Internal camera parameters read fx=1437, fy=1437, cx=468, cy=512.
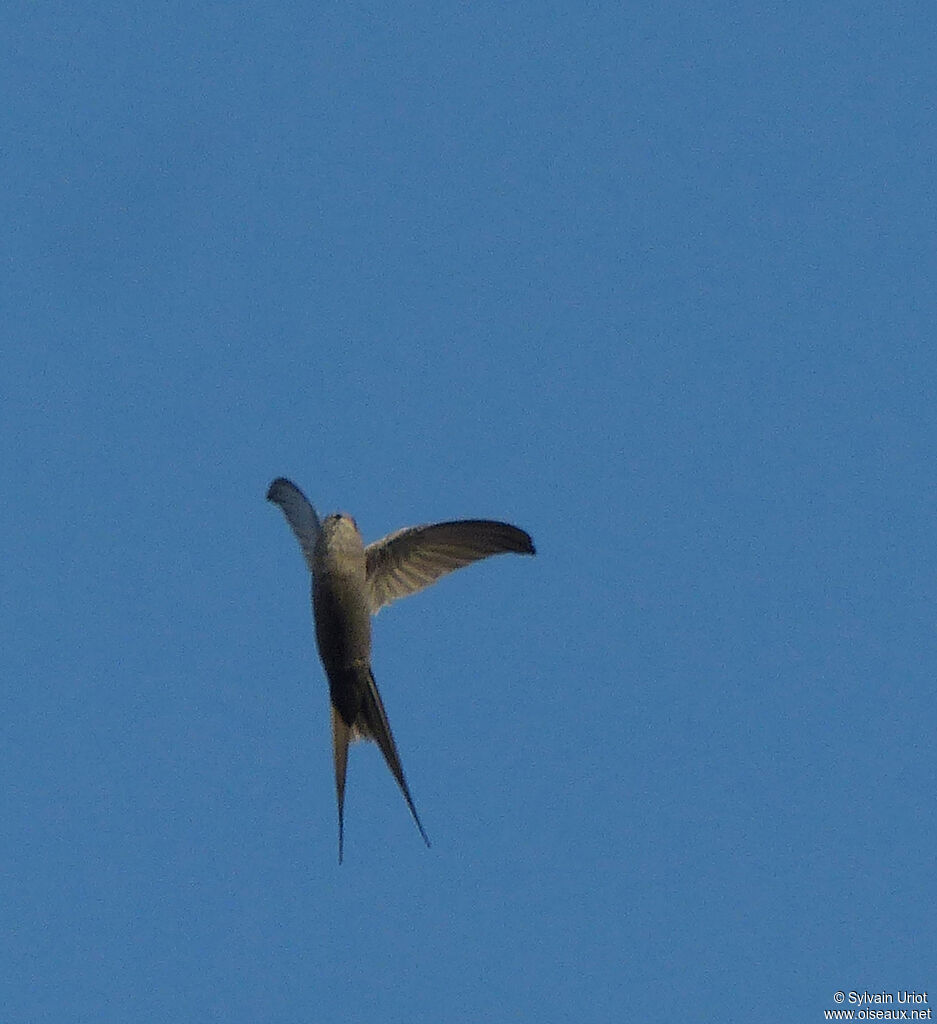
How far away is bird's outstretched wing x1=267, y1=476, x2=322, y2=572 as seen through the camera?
761cm

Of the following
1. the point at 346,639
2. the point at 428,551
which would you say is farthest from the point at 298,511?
the point at 346,639

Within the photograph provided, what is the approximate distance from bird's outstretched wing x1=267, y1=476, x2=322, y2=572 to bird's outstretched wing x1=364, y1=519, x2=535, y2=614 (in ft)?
1.07

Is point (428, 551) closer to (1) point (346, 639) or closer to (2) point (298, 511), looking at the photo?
(2) point (298, 511)

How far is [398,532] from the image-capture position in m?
7.59

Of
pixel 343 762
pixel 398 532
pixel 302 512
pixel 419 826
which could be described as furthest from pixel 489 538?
pixel 419 826

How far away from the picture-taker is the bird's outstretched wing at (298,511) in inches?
300

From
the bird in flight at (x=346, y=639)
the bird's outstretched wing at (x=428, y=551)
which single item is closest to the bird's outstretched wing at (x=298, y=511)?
the bird in flight at (x=346, y=639)

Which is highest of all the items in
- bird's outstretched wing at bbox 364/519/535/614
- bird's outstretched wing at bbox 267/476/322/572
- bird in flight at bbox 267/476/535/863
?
bird's outstretched wing at bbox 267/476/322/572

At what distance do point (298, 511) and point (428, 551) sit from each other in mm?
731

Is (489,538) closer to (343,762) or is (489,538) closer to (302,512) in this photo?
(302,512)

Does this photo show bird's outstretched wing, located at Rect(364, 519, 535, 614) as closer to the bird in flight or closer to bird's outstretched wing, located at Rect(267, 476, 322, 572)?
the bird in flight

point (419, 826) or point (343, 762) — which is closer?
point (419, 826)

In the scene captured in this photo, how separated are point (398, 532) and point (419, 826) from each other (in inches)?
78.2

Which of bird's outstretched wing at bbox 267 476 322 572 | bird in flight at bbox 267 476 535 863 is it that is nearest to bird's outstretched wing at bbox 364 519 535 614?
bird in flight at bbox 267 476 535 863
